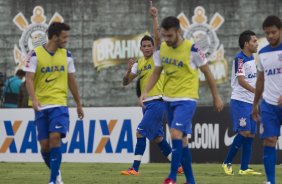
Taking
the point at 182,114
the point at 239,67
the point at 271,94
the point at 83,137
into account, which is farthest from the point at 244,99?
the point at 83,137

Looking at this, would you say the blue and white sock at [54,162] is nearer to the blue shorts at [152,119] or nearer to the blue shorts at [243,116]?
the blue shorts at [152,119]

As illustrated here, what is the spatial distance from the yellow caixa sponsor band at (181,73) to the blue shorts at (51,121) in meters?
1.41

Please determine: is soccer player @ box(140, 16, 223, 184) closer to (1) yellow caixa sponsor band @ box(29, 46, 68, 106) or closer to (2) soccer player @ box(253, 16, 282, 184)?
(2) soccer player @ box(253, 16, 282, 184)

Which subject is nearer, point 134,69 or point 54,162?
point 54,162

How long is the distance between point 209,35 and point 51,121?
21438mm

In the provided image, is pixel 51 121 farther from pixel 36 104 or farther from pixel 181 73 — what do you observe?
pixel 181 73

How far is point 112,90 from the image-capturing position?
3450 centimetres

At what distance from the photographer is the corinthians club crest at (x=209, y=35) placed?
111 feet

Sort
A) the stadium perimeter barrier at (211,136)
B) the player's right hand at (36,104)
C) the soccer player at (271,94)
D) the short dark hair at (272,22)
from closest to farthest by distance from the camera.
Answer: the short dark hair at (272,22) → the soccer player at (271,94) → the player's right hand at (36,104) → the stadium perimeter barrier at (211,136)

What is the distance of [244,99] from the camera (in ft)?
53.2

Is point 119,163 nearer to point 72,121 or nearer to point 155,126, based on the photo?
point 72,121

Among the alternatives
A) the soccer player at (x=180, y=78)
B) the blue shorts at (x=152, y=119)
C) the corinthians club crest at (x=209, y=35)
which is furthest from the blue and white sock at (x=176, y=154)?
the corinthians club crest at (x=209, y=35)

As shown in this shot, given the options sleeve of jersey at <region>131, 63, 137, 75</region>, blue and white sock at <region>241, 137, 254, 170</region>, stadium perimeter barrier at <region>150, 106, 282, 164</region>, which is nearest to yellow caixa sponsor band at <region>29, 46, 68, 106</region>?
sleeve of jersey at <region>131, 63, 137, 75</region>

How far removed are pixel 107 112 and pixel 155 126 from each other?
5.00m
